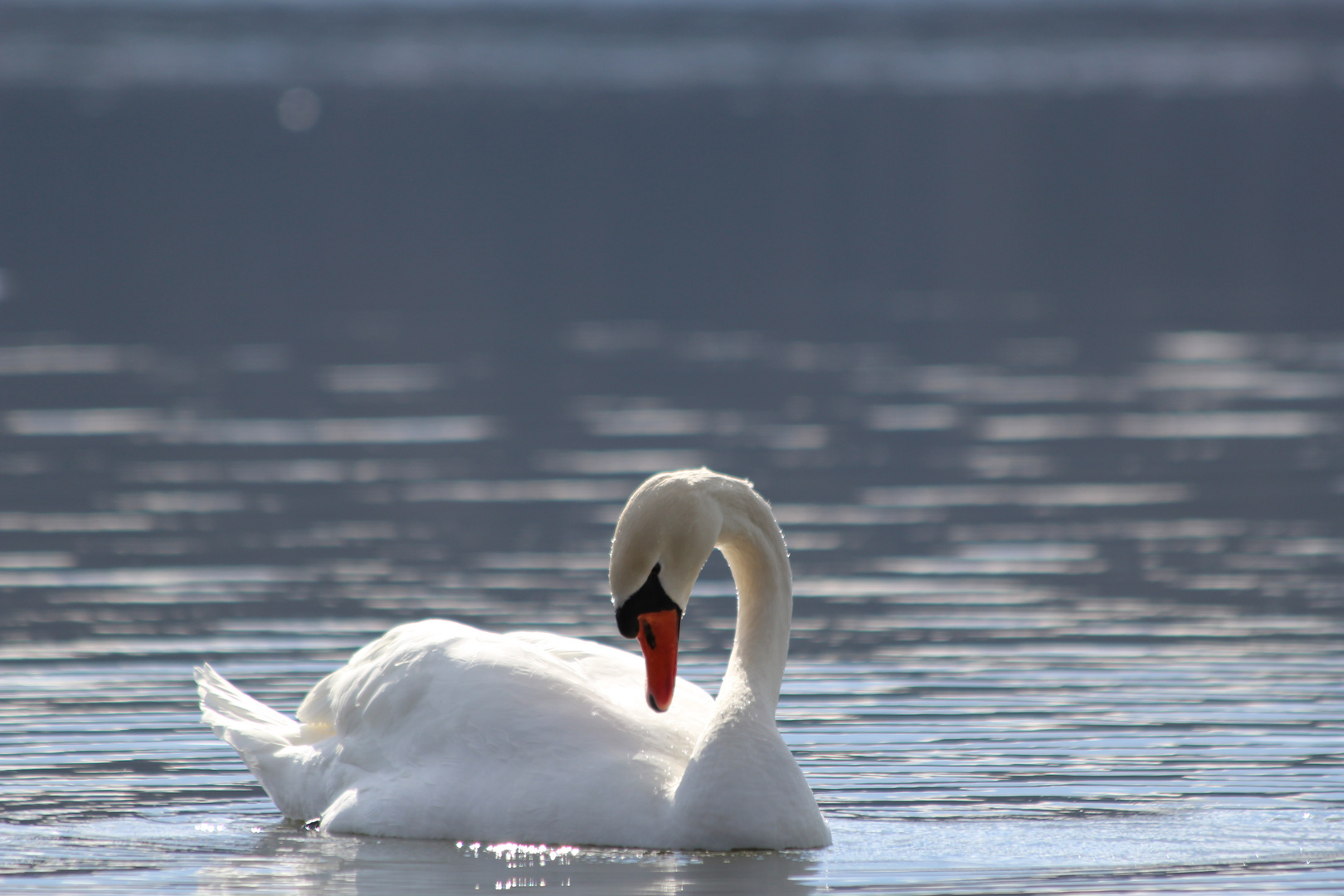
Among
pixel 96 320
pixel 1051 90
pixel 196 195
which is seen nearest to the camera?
pixel 96 320

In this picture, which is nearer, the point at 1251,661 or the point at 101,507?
the point at 1251,661

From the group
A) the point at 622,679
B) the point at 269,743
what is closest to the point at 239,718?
the point at 269,743

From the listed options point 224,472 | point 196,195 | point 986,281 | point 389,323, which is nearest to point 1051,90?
point 196,195

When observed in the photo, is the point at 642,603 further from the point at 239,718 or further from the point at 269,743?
the point at 239,718

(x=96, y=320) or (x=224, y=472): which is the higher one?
(x=96, y=320)

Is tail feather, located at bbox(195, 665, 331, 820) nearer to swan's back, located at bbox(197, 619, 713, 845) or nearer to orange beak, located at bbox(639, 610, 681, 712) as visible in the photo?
swan's back, located at bbox(197, 619, 713, 845)

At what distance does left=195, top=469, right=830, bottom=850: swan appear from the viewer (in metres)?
8.55

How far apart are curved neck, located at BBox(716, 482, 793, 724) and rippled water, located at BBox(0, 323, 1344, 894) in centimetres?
64

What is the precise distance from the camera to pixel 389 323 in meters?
28.7

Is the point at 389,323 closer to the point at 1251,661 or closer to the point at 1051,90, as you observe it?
the point at 1251,661

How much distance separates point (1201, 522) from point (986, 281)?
19928mm

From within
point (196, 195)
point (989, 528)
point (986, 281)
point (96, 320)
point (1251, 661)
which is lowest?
point (1251, 661)

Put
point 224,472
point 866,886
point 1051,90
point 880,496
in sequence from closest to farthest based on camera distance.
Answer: point 866,886 → point 880,496 → point 224,472 → point 1051,90

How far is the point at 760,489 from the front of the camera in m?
17.0
